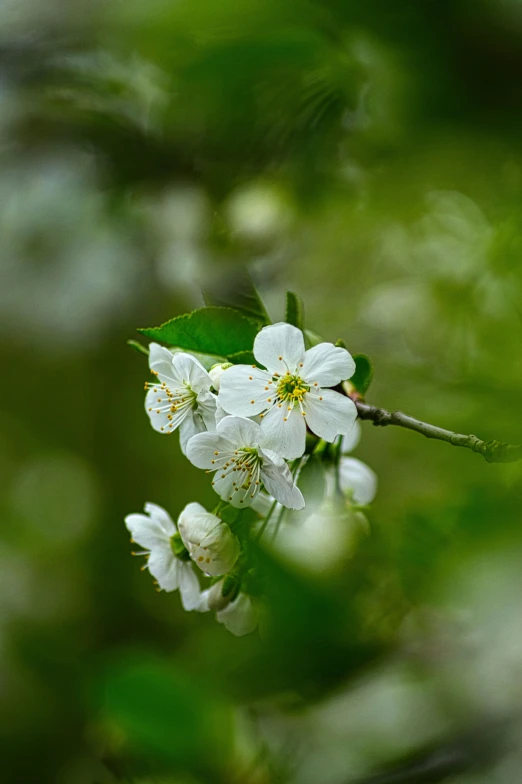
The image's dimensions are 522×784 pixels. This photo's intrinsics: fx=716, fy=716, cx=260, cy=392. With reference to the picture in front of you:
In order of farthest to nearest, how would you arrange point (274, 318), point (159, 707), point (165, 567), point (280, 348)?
point (274, 318) → point (165, 567) → point (280, 348) → point (159, 707)

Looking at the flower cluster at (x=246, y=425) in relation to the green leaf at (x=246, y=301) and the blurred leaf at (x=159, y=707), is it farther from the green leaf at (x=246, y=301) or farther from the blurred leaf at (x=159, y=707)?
the blurred leaf at (x=159, y=707)

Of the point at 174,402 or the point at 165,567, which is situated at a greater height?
the point at 174,402

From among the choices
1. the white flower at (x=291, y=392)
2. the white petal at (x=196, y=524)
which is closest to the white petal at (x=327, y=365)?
the white flower at (x=291, y=392)

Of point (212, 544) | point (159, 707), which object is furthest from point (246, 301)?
point (159, 707)

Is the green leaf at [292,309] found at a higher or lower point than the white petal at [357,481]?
higher

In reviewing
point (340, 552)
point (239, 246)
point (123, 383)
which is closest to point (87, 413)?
point (123, 383)

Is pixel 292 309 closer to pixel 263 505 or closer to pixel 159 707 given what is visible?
pixel 263 505
